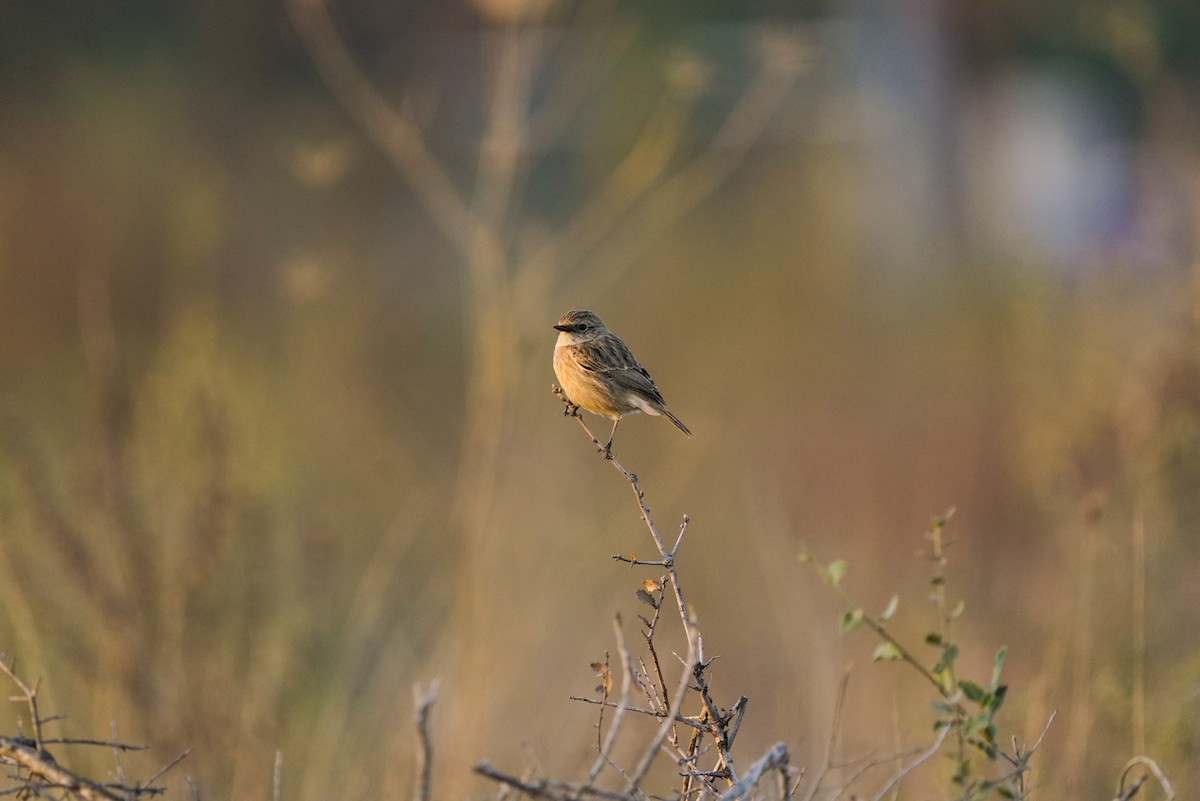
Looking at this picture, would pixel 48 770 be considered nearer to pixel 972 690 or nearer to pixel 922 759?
pixel 922 759

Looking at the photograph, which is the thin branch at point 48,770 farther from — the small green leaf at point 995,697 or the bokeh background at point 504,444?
the small green leaf at point 995,697

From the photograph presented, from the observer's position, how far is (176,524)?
16.5ft

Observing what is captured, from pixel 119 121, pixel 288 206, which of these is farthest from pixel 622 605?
pixel 119 121

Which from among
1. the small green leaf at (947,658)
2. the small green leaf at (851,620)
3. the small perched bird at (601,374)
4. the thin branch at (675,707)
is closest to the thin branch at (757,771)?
the thin branch at (675,707)

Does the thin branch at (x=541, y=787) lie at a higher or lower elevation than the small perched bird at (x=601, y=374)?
lower

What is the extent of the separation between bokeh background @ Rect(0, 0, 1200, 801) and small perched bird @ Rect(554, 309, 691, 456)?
13.4 inches

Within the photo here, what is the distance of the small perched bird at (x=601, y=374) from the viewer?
4.36 meters

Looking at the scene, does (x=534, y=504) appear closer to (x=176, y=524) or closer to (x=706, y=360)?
(x=176, y=524)

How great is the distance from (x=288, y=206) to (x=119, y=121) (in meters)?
2.09

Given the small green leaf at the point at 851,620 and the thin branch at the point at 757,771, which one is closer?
the thin branch at the point at 757,771

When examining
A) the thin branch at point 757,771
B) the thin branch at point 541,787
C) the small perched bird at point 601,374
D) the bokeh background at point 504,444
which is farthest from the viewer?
the bokeh background at point 504,444

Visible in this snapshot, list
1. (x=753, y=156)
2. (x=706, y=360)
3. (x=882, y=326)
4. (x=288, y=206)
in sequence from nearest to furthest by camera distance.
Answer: (x=706, y=360) < (x=288, y=206) < (x=882, y=326) < (x=753, y=156)

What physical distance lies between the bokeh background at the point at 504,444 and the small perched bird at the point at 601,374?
340mm

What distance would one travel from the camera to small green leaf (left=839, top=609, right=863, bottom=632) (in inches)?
88.7
